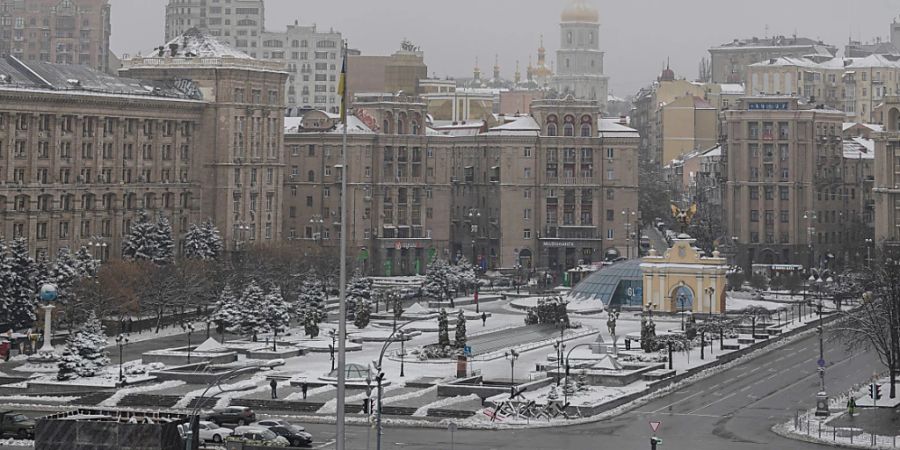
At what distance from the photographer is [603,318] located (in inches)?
5128

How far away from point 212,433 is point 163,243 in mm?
66883

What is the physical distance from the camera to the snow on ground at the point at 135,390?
85.9 metres

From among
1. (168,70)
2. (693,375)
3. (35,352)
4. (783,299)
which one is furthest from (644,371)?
(168,70)

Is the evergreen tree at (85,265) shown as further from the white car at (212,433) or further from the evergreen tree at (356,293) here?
the white car at (212,433)

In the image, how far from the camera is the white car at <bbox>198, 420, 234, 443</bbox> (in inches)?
2825

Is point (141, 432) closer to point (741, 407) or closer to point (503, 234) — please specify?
point (741, 407)

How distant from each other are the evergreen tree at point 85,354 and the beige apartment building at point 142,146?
40.2 m

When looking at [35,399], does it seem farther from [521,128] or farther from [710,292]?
[521,128]

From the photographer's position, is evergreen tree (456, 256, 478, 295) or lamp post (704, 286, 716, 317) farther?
evergreen tree (456, 256, 478, 295)

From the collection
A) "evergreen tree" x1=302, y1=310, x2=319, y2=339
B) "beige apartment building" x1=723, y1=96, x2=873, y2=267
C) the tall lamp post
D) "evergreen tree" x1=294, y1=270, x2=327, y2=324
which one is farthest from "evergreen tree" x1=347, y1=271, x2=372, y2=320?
"beige apartment building" x1=723, y1=96, x2=873, y2=267

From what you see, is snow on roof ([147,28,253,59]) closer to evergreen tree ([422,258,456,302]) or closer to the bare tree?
evergreen tree ([422,258,456,302])

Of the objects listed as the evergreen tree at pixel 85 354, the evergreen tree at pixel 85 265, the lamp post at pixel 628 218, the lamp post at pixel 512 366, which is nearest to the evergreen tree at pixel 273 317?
the lamp post at pixel 512 366

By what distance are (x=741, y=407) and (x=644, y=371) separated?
9289mm

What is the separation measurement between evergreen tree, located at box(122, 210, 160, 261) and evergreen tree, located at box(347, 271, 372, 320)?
45.9 feet
